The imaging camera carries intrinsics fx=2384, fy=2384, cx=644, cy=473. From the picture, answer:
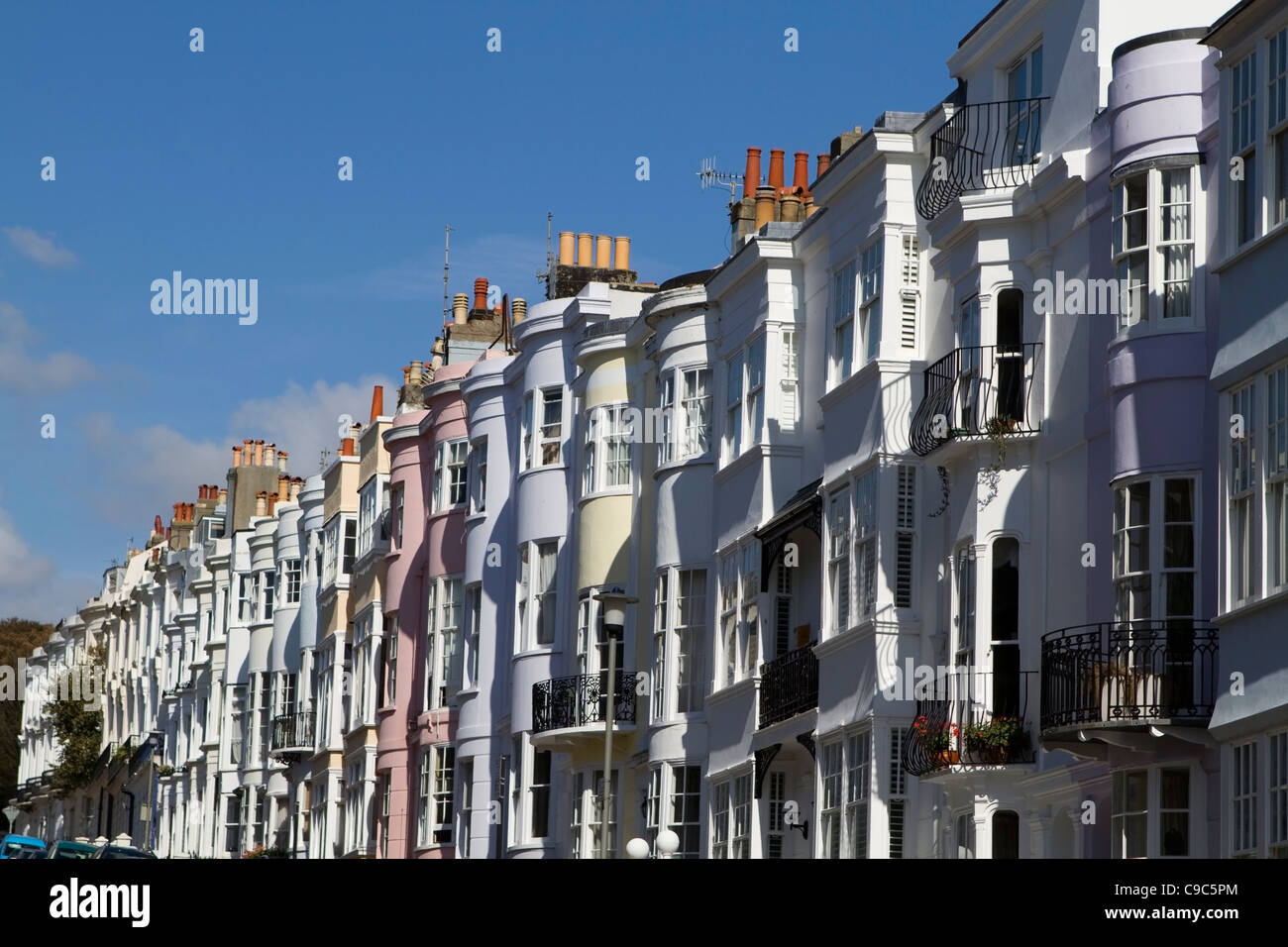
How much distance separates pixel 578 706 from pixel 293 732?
2400 cm

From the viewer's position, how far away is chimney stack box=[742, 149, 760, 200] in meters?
43.7

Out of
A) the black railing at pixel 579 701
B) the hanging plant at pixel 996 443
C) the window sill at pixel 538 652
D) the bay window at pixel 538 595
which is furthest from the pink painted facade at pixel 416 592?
the hanging plant at pixel 996 443

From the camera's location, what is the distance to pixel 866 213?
33812mm

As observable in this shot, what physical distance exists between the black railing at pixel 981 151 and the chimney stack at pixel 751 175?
11578 mm

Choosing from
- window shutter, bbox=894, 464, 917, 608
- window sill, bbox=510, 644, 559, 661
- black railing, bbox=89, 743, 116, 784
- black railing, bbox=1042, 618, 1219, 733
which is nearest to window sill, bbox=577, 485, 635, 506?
window sill, bbox=510, 644, 559, 661

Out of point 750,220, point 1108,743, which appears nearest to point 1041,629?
point 1108,743

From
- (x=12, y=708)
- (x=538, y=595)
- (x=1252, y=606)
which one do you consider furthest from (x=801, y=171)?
(x=12, y=708)

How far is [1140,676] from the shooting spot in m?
24.5

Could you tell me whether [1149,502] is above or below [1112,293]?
below

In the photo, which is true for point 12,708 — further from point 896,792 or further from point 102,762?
point 896,792
